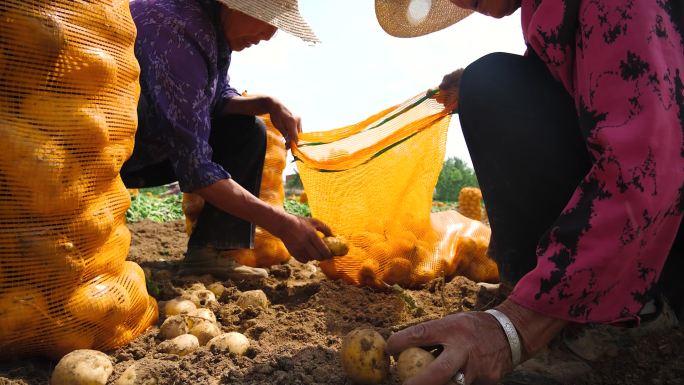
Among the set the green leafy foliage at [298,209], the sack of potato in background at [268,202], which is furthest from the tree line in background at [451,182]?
the sack of potato in background at [268,202]

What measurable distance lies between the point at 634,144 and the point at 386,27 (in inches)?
74.8

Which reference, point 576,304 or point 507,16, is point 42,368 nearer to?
point 576,304

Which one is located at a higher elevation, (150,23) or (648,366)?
(150,23)

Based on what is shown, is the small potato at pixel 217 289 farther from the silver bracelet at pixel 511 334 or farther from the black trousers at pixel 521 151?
the silver bracelet at pixel 511 334

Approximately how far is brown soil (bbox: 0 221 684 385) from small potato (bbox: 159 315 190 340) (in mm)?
49

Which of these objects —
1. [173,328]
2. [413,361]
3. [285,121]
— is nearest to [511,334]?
[413,361]

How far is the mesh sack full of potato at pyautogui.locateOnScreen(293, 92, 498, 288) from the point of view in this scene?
3.05 m

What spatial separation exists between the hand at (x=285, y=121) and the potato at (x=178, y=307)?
1.33 m

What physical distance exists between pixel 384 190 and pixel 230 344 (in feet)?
4.78

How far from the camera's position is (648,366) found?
1713 millimetres

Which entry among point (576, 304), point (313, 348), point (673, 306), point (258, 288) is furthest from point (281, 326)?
point (673, 306)

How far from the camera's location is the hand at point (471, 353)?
139cm

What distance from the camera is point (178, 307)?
2.44 meters

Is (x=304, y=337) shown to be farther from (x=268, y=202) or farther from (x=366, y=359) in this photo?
(x=268, y=202)
